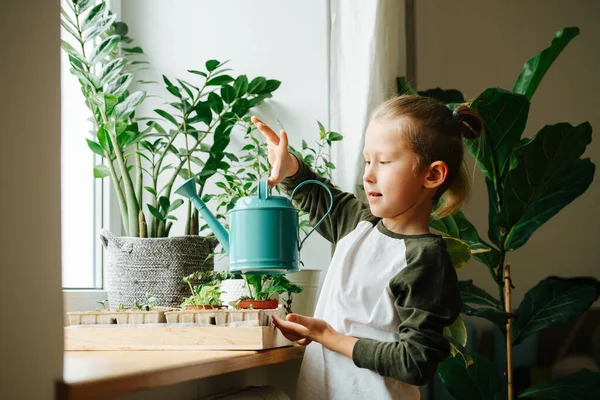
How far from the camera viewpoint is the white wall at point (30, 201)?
543 millimetres

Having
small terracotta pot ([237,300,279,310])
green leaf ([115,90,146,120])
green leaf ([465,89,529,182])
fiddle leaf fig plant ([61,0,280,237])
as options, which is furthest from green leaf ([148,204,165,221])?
green leaf ([465,89,529,182])

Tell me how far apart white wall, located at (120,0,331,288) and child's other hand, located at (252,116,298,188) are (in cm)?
55

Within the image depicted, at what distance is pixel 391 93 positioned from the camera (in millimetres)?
1894

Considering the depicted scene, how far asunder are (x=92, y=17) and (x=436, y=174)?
2.80 ft

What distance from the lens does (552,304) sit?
185cm

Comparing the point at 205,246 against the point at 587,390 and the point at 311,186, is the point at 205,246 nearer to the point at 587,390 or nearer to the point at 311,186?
the point at 311,186

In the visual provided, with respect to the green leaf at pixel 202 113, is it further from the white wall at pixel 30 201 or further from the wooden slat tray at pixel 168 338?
the white wall at pixel 30 201

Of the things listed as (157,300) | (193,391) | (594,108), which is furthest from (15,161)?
(594,108)

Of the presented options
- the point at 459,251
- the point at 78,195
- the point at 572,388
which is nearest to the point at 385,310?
the point at 459,251

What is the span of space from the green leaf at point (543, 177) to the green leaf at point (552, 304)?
0.50 feet

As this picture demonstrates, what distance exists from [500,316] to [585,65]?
166cm

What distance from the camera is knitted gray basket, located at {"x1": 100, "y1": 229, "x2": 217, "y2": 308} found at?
5.08ft

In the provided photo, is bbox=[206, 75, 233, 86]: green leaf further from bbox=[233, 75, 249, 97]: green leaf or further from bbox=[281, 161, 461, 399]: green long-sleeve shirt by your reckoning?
bbox=[281, 161, 461, 399]: green long-sleeve shirt

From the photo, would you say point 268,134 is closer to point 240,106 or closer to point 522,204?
point 240,106
